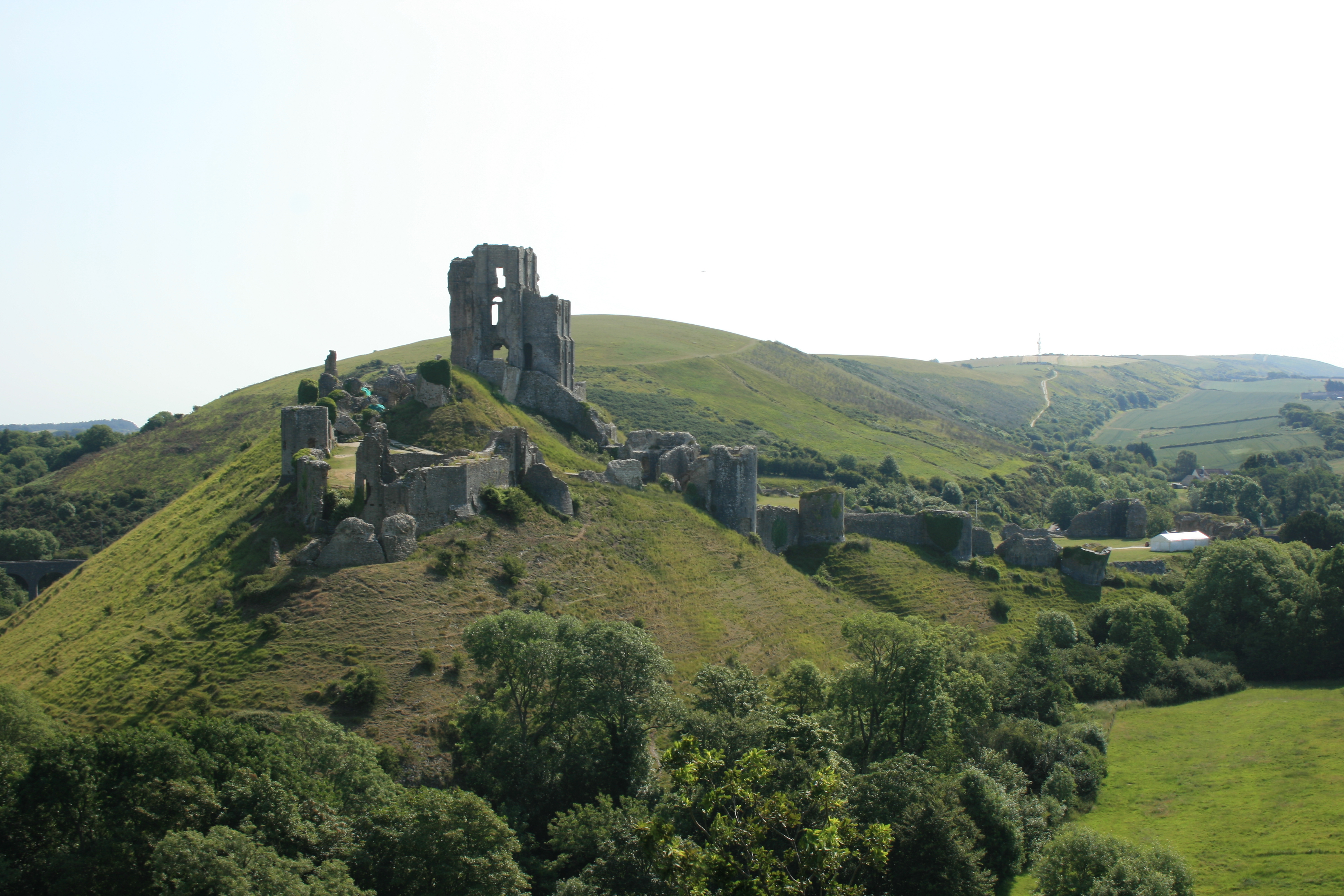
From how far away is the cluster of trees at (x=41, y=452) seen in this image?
102 metres

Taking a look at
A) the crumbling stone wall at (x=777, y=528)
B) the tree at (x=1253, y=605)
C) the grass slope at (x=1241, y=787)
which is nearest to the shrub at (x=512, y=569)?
the crumbling stone wall at (x=777, y=528)

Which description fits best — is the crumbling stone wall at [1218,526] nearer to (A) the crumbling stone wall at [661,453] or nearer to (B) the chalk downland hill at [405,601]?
(B) the chalk downland hill at [405,601]

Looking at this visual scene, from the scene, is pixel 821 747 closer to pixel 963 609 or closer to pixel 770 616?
pixel 770 616

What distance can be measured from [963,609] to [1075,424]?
480 feet

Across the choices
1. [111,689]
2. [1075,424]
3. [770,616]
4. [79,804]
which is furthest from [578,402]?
[1075,424]

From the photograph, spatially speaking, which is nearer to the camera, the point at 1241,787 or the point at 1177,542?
the point at 1241,787

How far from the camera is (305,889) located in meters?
19.7

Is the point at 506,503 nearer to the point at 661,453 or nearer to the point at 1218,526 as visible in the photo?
the point at 661,453

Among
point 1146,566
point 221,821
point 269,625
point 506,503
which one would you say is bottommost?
point 1146,566

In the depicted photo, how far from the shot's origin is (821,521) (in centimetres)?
5438

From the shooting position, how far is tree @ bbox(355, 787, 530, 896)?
22016 mm

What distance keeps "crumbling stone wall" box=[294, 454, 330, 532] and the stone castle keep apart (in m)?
0.34

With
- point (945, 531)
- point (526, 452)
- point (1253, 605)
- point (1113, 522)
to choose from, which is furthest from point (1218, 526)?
point (526, 452)

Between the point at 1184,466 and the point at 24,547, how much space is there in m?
148
